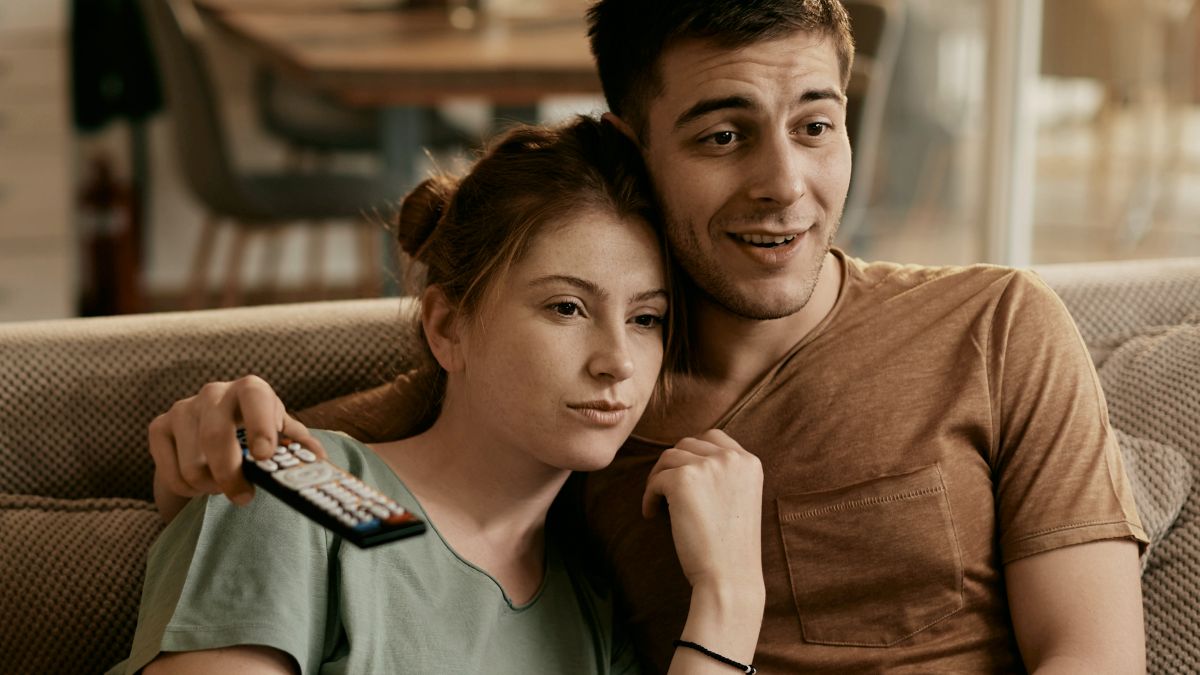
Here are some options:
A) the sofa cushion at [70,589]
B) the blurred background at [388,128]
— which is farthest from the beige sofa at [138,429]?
the blurred background at [388,128]

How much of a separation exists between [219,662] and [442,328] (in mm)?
391

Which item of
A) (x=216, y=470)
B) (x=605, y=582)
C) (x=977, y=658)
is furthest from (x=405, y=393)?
(x=977, y=658)

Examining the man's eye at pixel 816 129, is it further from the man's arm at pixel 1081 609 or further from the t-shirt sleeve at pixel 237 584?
the t-shirt sleeve at pixel 237 584

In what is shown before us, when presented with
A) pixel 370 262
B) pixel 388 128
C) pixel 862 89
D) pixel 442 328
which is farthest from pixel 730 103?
pixel 370 262

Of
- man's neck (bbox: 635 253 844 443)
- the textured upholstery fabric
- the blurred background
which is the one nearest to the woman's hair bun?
man's neck (bbox: 635 253 844 443)

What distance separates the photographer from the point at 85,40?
15.1ft

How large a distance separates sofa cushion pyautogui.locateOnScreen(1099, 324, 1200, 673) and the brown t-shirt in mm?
211

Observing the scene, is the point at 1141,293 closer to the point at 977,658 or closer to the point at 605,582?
the point at 977,658

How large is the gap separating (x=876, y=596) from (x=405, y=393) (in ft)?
1.68

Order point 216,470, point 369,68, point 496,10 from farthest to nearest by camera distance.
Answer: point 496,10
point 369,68
point 216,470

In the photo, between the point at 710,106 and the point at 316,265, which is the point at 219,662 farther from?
the point at 316,265

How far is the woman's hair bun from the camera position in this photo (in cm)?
146

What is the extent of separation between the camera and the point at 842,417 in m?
1.40

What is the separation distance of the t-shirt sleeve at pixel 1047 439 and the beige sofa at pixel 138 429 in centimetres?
21
